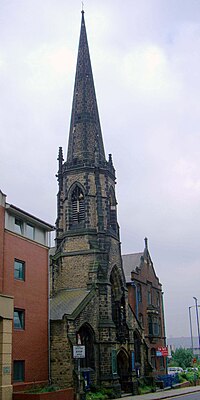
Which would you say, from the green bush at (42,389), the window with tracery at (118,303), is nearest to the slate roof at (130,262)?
the window with tracery at (118,303)

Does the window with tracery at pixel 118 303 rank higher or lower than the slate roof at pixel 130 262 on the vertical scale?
lower

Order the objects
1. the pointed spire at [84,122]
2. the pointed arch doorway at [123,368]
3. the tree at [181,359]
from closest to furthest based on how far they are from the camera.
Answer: the pointed arch doorway at [123,368]
the pointed spire at [84,122]
the tree at [181,359]

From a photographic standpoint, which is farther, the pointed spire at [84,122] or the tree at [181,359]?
the tree at [181,359]

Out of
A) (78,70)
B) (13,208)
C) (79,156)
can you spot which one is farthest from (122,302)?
(78,70)

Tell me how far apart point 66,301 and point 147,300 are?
827 inches

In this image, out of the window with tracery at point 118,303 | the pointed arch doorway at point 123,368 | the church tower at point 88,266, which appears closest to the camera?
the church tower at point 88,266

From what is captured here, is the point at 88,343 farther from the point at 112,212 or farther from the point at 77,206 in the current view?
the point at 112,212

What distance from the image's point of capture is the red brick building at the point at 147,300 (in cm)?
5241

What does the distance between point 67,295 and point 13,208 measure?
1121 cm

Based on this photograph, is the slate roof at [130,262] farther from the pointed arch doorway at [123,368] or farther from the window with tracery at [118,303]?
the pointed arch doorway at [123,368]

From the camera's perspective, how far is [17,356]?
92.5 feet

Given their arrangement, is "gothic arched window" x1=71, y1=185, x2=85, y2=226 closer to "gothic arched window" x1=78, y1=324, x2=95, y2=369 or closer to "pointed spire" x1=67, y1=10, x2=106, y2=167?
"pointed spire" x1=67, y1=10, x2=106, y2=167

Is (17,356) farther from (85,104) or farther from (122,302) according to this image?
(85,104)

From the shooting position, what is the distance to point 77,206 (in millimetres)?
41406
